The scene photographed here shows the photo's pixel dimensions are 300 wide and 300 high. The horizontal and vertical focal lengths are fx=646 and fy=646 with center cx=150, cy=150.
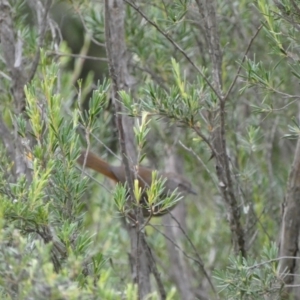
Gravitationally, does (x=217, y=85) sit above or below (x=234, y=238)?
above

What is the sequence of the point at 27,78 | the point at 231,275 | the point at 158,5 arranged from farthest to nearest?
the point at 158,5 < the point at 27,78 < the point at 231,275

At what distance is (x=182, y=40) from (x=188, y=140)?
0.76m

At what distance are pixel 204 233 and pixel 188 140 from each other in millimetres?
1048

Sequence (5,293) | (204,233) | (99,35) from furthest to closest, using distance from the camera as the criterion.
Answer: (204,233)
(99,35)
(5,293)

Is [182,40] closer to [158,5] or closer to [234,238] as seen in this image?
[158,5]

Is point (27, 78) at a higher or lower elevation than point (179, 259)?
higher

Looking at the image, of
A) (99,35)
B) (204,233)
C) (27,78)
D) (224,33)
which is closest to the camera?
(27,78)

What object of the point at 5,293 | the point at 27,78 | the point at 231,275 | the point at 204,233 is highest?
the point at 27,78

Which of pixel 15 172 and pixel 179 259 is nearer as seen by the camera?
pixel 15 172

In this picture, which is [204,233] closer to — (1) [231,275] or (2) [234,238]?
(2) [234,238]

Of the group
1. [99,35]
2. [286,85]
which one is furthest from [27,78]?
[286,85]

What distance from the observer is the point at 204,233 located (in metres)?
4.66

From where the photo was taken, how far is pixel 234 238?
2828mm

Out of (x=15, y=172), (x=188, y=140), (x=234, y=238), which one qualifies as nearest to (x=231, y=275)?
(x=234, y=238)
